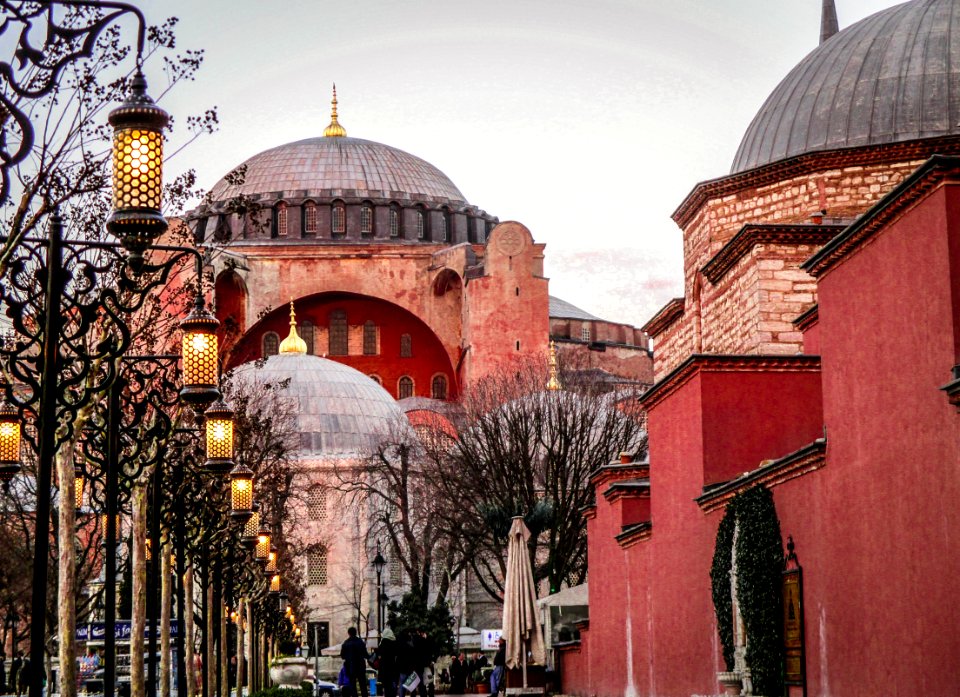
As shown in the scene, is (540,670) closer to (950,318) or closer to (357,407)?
(950,318)

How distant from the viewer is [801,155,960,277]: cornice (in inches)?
451

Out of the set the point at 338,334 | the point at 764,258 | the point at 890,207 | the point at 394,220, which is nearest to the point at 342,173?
the point at 394,220

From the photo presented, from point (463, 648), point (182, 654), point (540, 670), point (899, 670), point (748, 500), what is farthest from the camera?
point (463, 648)

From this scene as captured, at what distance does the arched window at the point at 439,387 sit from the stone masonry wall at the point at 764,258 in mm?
43532

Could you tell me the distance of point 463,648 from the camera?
54.3 m

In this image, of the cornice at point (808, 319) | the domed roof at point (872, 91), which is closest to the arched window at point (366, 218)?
the domed roof at point (872, 91)

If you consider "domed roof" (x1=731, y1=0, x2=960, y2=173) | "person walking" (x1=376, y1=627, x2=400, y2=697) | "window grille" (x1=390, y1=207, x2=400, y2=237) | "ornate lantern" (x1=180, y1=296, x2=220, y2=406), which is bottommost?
"person walking" (x1=376, y1=627, x2=400, y2=697)

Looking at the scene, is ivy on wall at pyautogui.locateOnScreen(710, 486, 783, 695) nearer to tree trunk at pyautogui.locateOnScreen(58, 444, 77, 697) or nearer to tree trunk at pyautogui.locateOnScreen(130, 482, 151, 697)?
tree trunk at pyautogui.locateOnScreen(130, 482, 151, 697)

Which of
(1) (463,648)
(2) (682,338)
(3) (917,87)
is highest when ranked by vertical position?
(3) (917,87)

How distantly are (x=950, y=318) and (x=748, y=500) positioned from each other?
543 cm

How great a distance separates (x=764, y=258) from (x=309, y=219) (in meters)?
52.0

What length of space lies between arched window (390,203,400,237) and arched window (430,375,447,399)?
6877 millimetres

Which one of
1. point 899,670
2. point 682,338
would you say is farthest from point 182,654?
point 682,338

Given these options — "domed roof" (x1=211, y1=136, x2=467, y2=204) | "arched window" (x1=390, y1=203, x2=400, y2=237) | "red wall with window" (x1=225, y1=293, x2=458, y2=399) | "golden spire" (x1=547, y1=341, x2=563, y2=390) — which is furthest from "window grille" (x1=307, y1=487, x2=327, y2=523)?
"domed roof" (x1=211, y1=136, x2=467, y2=204)
